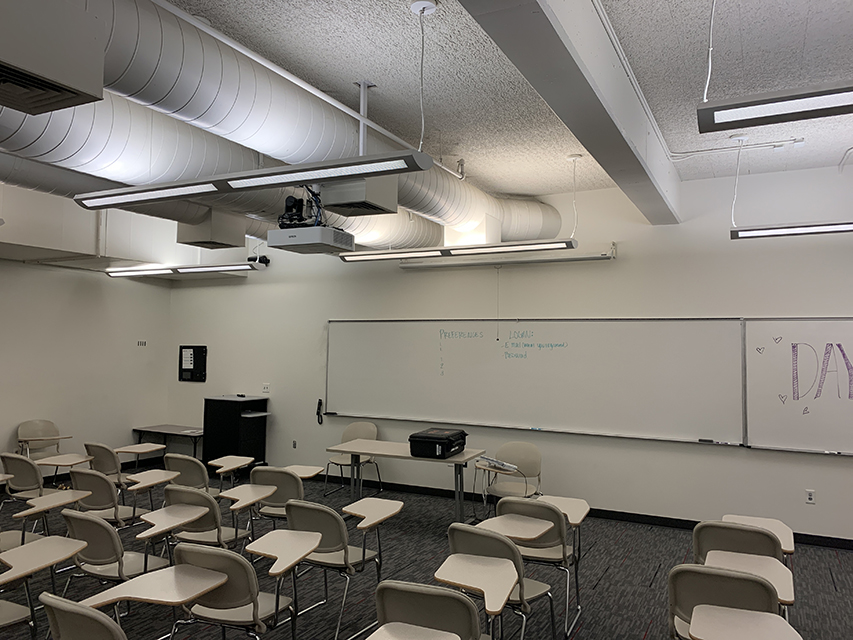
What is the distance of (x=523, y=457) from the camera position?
616 centimetres

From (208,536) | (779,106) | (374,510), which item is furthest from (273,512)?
(779,106)

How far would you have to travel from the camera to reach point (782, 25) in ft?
10.0

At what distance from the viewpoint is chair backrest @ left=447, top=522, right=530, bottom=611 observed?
3.03m

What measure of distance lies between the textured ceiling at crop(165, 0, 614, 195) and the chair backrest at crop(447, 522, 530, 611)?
2.77 m

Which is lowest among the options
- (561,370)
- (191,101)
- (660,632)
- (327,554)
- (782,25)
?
(660,632)

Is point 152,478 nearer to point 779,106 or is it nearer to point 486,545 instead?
point 486,545

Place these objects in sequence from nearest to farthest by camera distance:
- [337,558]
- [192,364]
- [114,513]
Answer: [337,558]
[114,513]
[192,364]

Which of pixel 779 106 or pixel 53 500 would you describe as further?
pixel 53 500

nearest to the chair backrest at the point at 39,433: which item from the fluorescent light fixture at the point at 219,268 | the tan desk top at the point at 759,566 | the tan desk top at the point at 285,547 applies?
the fluorescent light fixture at the point at 219,268

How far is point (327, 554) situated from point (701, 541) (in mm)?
2344

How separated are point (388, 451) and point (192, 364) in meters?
4.37

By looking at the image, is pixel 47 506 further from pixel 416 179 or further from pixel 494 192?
pixel 494 192

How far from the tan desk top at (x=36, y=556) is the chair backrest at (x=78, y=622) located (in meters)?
0.46

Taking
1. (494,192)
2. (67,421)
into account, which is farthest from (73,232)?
(494,192)
